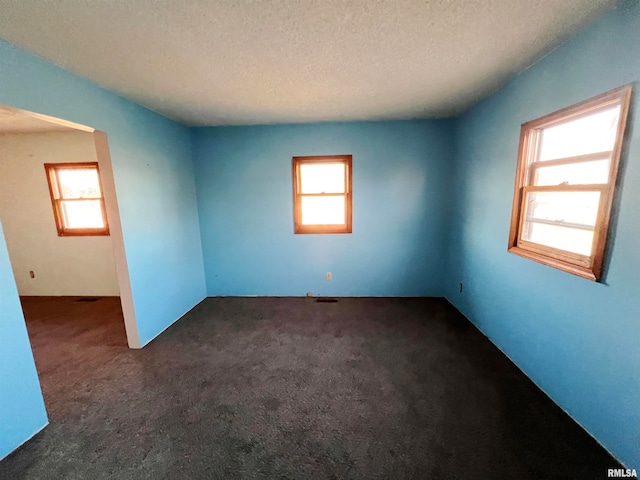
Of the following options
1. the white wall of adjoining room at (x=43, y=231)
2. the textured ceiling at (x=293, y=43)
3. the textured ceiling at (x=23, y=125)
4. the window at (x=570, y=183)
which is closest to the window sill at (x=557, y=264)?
the window at (x=570, y=183)

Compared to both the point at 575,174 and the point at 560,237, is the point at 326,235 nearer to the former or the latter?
the point at 560,237

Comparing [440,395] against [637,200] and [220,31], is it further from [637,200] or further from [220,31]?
[220,31]

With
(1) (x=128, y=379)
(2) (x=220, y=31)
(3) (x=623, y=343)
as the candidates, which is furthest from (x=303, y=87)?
(1) (x=128, y=379)

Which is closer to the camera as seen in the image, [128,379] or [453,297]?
[128,379]

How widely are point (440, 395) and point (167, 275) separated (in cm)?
311

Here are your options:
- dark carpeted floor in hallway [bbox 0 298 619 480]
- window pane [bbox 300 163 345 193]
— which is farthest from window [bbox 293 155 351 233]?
dark carpeted floor in hallway [bbox 0 298 619 480]

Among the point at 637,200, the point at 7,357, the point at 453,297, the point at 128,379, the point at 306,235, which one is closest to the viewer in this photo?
the point at 637,200

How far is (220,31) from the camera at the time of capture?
1479mm

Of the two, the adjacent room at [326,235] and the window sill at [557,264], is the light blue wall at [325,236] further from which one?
the window sill at [557,264]

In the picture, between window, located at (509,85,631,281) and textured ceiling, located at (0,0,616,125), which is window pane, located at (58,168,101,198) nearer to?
textured ceiling, located at (0,0,616,125)

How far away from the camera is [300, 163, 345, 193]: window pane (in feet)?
12.0

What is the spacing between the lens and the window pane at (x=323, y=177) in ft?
12.0

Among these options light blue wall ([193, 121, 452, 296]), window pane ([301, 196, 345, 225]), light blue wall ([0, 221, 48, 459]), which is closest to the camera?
light blue wall ([0, 221, 48, 459])

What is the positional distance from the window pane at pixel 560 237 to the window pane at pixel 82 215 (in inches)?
215
